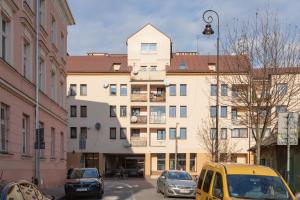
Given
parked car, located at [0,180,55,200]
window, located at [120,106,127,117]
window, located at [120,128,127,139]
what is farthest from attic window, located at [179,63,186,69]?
parked car, located at [0,180,55,200]

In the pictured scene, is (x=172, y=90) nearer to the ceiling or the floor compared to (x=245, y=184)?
nearer to the ceiling

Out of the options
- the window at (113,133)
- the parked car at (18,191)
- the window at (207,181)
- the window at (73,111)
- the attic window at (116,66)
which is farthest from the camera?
the attic window at (116,66)

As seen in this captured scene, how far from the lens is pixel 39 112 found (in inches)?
1134

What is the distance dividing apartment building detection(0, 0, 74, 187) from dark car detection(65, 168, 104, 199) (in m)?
1.90

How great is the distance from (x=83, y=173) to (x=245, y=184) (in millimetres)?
16952

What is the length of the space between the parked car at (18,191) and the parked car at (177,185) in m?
17.4

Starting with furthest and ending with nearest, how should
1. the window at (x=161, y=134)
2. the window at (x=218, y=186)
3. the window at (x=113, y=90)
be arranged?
the window at (x=113, y=90) < the window at (x=161, y=134) < the window at (x=218, y=186)

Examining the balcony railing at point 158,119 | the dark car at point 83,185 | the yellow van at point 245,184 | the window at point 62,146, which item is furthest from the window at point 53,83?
the balcony railing at point 158,119

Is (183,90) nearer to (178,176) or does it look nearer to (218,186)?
(178,176)

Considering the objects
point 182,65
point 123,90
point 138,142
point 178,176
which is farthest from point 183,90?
point 178,176

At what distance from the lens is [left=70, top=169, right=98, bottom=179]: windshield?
27.4 m

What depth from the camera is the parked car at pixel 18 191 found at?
9.25 m

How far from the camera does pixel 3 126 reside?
2161 cm

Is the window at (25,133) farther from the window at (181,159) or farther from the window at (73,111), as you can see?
the window at (181,159)
